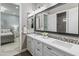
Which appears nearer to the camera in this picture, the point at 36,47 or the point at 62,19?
the point at 62,19

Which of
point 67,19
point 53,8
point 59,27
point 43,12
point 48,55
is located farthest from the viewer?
point 43,12

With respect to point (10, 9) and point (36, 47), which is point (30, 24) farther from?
point (36, 47)

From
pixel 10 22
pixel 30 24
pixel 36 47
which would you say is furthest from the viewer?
pixel 30 24

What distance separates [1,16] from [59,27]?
2170mm

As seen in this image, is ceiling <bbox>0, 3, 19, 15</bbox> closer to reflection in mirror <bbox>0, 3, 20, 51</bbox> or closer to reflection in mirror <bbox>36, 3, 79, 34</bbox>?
reflection in mirror <bbox>0, 3, 20, 51</bbox>

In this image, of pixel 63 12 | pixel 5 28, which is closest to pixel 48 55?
pixel 63 12

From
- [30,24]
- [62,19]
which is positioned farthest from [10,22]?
[62,19]

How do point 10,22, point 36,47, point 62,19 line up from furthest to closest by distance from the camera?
point 10,22
point 36,47
point 62,19

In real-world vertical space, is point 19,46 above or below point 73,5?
below

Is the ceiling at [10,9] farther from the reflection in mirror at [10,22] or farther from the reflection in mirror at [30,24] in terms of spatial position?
the reflection in mirror at [30,24]

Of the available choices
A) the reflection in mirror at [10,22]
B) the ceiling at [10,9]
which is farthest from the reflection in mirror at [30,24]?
the ceiling at [10,9]

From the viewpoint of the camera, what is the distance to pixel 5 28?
9.09 ft

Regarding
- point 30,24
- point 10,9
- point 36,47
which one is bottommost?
point 36,47

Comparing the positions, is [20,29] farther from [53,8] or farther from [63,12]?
[63,12]
